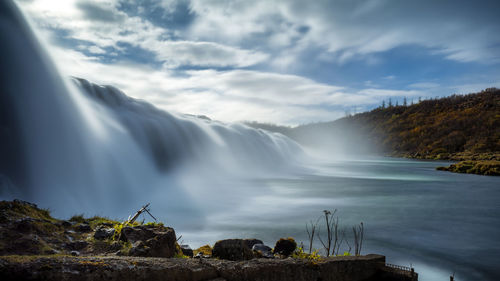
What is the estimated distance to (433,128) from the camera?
9919 cm

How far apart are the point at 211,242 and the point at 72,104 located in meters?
10.5

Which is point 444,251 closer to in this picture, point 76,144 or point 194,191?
point 194,191

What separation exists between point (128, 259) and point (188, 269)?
60 centimetres

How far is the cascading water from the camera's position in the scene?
403 inches

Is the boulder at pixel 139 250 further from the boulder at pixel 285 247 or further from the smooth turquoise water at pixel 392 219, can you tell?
the smooth turquoise water at pixel 392 219

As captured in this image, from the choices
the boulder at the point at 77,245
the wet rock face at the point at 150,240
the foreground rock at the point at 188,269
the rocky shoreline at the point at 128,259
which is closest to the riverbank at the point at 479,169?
the rocky shoreline at the point at 128,259

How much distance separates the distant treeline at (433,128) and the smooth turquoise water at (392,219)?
2147 inches

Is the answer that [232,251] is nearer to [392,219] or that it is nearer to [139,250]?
[139,250]

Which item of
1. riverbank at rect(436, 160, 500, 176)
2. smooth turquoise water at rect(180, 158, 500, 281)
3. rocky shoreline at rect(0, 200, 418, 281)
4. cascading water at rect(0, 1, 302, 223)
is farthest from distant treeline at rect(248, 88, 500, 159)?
rocky shoreline at rect(0, 200, 418, 281)

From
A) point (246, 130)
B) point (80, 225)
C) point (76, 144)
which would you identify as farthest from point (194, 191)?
point (246, 130)

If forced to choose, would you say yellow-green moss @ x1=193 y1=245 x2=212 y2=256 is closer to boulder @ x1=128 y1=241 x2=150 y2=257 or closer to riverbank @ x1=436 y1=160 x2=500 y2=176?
boulder @ x1=128 y1=241 x2=150 y2=257

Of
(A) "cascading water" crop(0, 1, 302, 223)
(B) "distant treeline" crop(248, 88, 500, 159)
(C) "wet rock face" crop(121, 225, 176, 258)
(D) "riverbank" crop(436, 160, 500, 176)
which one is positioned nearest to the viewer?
(C) "wet rock face" crop(121, 225, 176, 258)

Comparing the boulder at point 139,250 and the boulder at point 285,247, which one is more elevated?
the boulder at point 139,250

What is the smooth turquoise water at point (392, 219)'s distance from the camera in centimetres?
850
